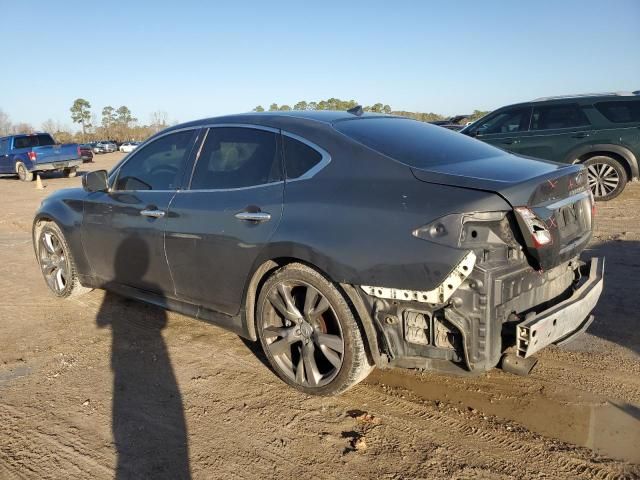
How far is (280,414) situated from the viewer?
2996mm

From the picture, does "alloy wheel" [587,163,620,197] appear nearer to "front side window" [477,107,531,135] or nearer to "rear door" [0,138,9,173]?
"front side window" [477,107,531,135]

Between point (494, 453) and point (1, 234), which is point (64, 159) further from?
point (494, 453)

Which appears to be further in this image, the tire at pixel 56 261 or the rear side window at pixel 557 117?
the rear side window at pixel 557 117

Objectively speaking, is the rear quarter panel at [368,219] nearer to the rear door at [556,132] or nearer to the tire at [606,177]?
the rear door at [556,132]

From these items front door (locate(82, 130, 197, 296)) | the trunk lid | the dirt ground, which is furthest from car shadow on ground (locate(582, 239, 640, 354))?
front door (locate(82, 130, 197, 296))

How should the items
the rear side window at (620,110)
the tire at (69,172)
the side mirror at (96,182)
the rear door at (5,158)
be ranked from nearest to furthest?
the side mirror at (96,182) → the rear side window at (620,110) → the rear door at (5,158) → the tire at (69,172)

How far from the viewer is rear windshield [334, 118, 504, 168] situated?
9.75ft

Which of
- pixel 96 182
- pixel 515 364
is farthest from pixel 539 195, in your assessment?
pixel 96 182

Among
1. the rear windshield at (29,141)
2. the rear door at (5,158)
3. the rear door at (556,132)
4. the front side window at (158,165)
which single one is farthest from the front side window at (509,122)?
the rear door at (5,158)

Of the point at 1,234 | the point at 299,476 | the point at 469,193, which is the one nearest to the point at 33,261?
the point at 1,234

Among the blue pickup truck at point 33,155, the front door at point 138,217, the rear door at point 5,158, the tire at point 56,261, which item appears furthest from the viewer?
the rear door at point 5,158

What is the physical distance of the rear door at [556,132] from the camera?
8.84 meters

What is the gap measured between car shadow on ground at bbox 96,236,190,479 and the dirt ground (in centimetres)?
1

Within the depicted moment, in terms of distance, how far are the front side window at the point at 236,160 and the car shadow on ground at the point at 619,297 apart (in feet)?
9.05
